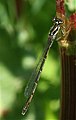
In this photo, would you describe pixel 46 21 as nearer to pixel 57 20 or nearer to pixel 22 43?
pixel 22 43

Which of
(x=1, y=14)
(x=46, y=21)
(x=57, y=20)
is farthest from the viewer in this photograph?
(x=46, y=21)

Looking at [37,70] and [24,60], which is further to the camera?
[24,60]

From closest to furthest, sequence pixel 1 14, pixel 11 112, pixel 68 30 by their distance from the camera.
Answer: pixel 68 30
pixel 1 14
pixel 11 112

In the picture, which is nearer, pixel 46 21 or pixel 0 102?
pixel 0 102

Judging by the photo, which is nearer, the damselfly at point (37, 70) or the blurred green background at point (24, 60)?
the damselfly at point (37, 70)

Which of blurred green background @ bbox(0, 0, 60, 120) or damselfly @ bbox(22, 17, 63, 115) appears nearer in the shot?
damselfly @ bbox(22, 17, 63, 115)

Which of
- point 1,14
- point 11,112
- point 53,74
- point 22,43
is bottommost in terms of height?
point 11,112

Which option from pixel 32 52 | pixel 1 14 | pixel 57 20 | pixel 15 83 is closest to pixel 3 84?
pixel 15 83

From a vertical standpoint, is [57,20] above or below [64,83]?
above
